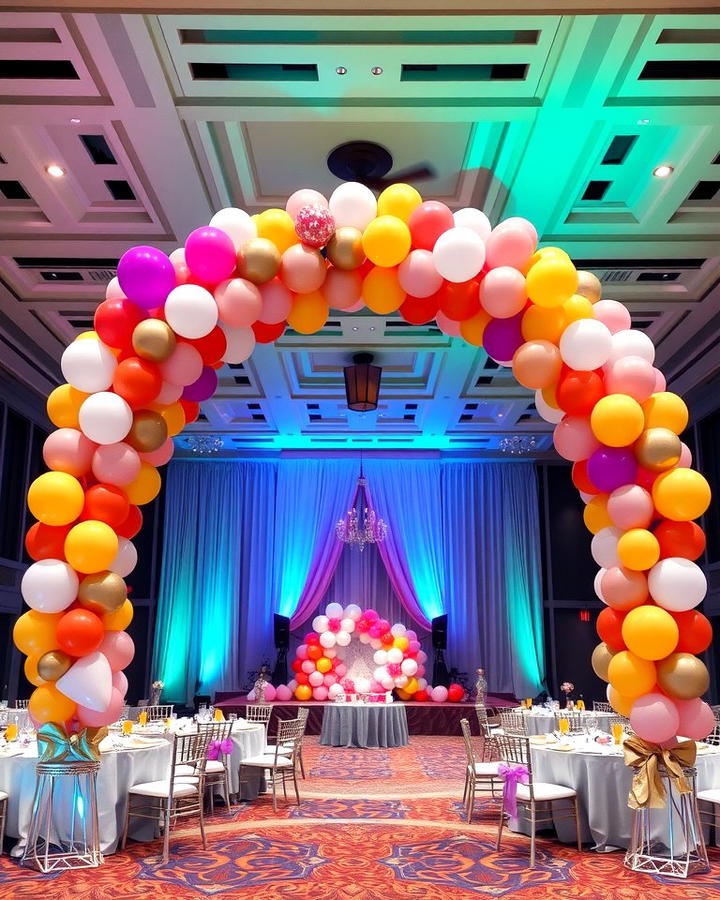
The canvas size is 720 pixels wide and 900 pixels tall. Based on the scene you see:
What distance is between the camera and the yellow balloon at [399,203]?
5016mm

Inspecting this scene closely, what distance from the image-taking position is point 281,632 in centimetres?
1334

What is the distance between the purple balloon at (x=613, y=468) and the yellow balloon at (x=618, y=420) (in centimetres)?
11

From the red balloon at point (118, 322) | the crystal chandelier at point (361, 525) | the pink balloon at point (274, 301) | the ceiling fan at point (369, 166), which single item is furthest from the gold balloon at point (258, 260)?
the crystal chandelier at point (361, 525)

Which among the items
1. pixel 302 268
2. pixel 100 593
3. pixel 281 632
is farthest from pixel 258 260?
pixel 281 632

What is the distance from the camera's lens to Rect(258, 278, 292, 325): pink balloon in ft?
16.5

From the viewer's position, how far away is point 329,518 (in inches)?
557

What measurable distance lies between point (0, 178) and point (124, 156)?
115cm

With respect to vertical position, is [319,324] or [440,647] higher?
[319,324]

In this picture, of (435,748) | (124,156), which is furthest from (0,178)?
(435,748)

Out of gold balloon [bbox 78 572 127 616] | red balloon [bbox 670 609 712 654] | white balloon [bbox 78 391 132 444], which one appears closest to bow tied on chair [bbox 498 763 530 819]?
red balloon [bbox 670 609 712 654]

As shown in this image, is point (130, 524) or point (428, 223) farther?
point (130, 524)

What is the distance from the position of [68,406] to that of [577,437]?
123 inches

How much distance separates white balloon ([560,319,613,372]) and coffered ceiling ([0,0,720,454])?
1830 mm

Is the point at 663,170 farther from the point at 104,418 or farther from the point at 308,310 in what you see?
the point at 104,418
